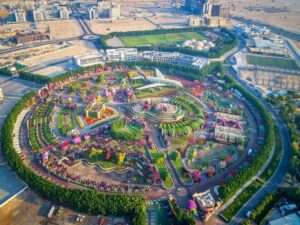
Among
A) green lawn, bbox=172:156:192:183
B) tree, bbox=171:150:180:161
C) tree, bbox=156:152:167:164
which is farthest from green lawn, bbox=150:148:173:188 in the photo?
tree, bbox=171:150:180:161

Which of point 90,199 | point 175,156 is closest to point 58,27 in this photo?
point 175,156

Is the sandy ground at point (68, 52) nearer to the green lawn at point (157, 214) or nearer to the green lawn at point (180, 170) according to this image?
the green lawn at point (180, 170)

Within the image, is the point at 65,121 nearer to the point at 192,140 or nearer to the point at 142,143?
the point at 142,143

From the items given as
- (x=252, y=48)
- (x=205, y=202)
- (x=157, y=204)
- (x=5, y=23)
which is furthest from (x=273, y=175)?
(x=5, y=23)

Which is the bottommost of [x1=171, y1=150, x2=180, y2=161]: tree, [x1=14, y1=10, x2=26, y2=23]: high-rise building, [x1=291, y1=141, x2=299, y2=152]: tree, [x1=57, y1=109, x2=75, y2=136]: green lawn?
[x1=171, y1=150, x2=180, y2=161]: tree

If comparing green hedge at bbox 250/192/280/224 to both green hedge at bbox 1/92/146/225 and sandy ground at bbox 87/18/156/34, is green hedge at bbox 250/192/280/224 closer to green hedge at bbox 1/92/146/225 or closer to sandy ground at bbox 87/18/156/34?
green hedge at bbox 1/92/146/225

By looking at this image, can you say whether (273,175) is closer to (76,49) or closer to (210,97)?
(210,97)

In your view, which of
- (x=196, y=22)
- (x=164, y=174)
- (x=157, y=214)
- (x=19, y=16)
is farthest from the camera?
(x=196, y=22)
